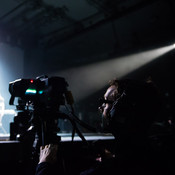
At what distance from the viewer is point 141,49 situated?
16.1 ft

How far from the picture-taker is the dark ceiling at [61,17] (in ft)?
13.7

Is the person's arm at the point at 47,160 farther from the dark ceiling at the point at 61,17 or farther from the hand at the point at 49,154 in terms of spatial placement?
the dark ceiling at the point at 61,17

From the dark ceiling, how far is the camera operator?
3.22m

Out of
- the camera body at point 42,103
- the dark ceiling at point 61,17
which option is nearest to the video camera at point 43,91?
the camera body at point 42,103

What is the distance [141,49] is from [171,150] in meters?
3.84

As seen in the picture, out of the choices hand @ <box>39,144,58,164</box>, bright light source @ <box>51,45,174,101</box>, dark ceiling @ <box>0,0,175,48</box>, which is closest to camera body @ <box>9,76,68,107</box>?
hand @ <box>39,144,58,164</box>

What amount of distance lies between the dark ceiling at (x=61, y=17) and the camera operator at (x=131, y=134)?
3.22 m

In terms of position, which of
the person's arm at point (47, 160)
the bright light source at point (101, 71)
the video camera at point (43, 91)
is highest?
the bright light source at point (101, 71)

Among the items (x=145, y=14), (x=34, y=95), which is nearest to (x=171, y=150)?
(x=34, y=95)

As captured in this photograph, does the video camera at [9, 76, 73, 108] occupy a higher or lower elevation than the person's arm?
higher

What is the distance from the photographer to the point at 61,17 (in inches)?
189

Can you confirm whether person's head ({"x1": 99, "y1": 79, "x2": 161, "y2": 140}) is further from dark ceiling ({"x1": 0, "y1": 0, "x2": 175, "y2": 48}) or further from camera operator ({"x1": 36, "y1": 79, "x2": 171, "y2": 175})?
dark ceiling ({"x1": 0, "y1": 0, "x2": 175, "y2": 48})

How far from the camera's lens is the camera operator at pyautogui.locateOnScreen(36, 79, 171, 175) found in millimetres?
1010

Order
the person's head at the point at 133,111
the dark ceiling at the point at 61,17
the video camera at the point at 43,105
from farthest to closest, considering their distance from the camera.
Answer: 1. the dark ceiling at the point at 61,17
2. the video camera at the point at 43,105
3. the person's head at the point at 133,111
